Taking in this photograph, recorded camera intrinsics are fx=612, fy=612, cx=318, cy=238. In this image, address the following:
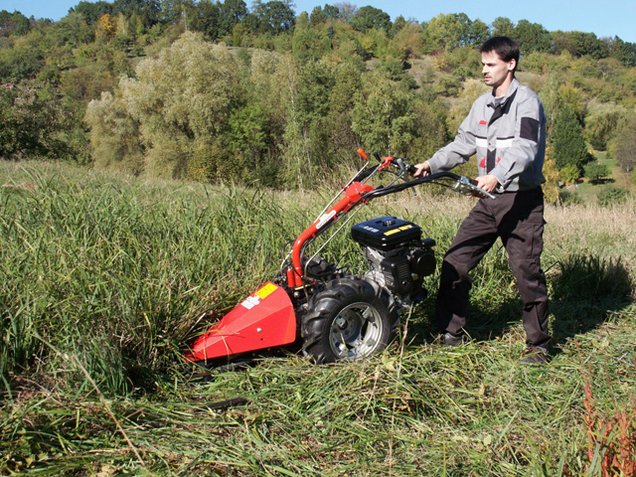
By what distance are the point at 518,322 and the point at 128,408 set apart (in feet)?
9.61

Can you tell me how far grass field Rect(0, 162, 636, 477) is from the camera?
2.54 m

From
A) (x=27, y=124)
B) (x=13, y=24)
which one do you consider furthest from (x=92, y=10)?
(x=27, y=124)

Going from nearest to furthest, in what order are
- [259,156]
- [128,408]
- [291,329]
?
[128,408], [291,329], [259,156]

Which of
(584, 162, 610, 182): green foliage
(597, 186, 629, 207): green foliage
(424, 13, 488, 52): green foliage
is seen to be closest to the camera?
(597, 186, 629, 207): green foliage

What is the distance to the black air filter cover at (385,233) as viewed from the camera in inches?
142

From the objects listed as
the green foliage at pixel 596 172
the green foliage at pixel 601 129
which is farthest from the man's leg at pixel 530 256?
the green foliage at pixel 601 129

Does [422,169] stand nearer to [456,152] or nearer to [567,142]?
[456,152]

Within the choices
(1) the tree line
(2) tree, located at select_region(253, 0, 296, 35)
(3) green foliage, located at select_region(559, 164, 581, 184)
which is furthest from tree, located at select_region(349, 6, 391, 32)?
(3) green foliage, located at select_region(559, 164, 581, 184)

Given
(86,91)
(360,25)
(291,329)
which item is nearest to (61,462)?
(291,329)

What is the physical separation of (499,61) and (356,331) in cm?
184

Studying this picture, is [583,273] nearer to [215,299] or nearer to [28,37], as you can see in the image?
[215,299]

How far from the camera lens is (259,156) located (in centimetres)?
4059

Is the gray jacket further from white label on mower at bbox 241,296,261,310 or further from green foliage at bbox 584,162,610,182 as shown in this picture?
green foliage at bbox 584,162,610,182

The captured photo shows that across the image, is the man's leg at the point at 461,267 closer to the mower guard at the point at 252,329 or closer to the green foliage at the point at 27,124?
the mower guard at the point at 252,329
